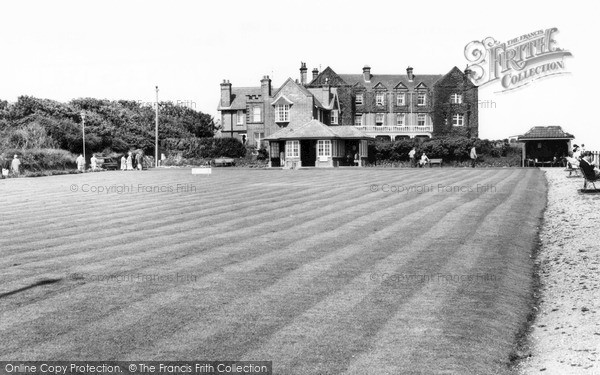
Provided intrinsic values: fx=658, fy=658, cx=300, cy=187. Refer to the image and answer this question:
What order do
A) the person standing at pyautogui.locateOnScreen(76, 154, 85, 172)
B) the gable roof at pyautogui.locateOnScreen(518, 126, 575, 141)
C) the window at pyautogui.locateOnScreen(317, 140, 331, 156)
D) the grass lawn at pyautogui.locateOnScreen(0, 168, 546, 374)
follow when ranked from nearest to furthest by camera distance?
the grass lawn at pyautogui.locateOnScreen(0, 168, 546, 374) < the person standing at pyautogui.locateOnScreen(76, 154, 85, 172) < the gable roof at pyautogui.locateOnScreen(518, 126, 575, 141) < the window at pyautogui.locateOnScreen(317, 140, 331, 156)

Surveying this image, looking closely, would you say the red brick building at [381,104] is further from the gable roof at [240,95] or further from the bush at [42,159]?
the bush at [42,159]

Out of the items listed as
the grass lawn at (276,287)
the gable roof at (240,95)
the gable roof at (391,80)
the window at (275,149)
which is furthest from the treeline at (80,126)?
the grass lawn at (276,287)

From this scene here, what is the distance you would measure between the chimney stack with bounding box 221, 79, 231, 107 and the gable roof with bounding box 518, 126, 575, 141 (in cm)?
4376

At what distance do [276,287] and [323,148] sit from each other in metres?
54.1

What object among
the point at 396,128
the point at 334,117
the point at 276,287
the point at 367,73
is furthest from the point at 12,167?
the point at 367,73

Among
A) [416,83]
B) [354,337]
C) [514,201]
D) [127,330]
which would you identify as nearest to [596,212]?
[514,201]

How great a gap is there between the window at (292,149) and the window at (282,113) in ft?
36.2

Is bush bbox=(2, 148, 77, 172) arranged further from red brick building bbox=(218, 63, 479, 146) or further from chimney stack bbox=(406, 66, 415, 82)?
chimney stack bbox=(406, 66, 415, 82)

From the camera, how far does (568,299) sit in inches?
355

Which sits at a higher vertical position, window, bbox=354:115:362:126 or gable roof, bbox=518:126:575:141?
window, bbox=354:115:362:126

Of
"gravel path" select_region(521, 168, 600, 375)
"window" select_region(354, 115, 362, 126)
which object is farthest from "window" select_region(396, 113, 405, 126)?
"gravel path" select_region(521, 168, 600, 375)

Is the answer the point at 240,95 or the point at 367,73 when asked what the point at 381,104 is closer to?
the point at 367,73

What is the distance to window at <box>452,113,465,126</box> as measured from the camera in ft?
286

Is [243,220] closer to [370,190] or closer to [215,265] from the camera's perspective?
[215,265]
